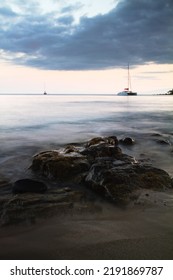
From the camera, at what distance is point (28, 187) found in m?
5.41

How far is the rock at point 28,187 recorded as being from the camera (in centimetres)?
533

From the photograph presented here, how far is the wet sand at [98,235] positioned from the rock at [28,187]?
108 cm

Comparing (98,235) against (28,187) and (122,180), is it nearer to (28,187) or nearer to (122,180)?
(122,180)

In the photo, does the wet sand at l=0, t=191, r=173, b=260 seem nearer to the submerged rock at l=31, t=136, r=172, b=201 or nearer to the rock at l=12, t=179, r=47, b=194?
the submerged rock at l=31, t=136, r=172, b=201

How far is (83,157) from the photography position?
23.9 ft

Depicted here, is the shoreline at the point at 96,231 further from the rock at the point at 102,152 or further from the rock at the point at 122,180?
the rock at the point at 102,152

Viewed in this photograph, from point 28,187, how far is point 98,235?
82.8 inches

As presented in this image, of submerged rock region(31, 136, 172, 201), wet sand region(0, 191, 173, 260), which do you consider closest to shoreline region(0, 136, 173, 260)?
wet sand region(0, 191, 173, 260)

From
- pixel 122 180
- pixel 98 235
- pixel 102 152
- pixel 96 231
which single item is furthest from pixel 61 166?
pixel 98 235

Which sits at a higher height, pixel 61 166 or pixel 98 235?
→ pixel 61 166

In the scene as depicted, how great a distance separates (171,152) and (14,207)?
6.45 metres

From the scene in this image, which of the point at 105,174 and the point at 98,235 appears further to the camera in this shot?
the point at 105,174
